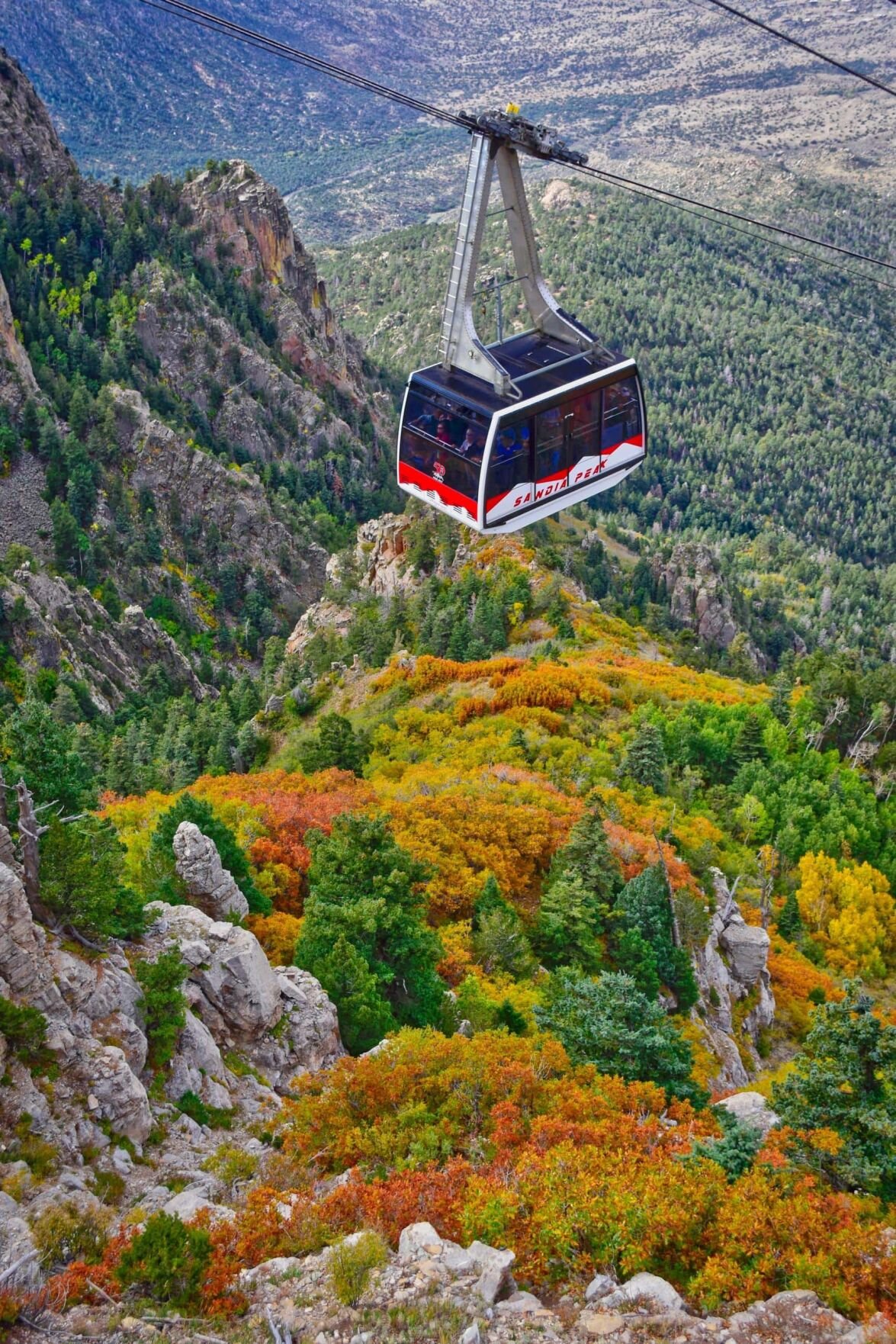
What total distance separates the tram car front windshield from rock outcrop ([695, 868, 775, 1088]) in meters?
25.5

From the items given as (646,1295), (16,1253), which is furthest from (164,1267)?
(646,1295)

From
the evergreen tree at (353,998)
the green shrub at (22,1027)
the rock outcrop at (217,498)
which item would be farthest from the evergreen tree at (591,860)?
the rock outcrop at (217,498)

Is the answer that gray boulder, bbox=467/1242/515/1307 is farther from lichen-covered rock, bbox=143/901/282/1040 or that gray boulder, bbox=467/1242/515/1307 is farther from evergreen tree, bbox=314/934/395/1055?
evergreen tree, bbox=314/934/395/1055

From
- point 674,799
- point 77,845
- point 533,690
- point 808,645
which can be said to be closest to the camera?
point 77,845

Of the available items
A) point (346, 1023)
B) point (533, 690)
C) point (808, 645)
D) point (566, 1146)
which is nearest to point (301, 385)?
point (808, 645)

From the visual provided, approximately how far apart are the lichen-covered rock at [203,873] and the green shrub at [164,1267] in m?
15.9

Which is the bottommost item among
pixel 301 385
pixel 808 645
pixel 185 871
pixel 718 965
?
pixel 808 645

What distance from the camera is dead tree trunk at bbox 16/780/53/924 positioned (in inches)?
1067

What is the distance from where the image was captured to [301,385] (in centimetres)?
17450

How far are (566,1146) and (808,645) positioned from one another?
176 meters

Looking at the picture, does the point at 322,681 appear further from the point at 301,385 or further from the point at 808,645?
the point at 808,645

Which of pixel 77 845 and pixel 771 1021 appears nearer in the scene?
pixel 77 845

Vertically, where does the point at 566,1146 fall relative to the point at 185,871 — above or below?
above

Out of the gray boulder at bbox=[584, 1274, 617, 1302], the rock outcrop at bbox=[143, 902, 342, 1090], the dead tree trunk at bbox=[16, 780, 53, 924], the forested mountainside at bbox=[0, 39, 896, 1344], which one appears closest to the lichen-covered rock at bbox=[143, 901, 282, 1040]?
the rock outcrop at bbox=[143, 902, 342, 1090]
